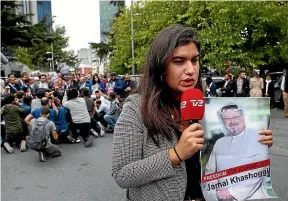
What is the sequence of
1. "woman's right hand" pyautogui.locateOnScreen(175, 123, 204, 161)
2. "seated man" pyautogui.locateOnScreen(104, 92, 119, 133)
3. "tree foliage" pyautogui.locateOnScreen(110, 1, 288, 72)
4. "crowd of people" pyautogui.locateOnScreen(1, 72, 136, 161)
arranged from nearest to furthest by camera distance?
Result: "woman's right hand" pyautogui.locateOnScreen(175, 123, 204, 161) < "crowd of people" pyautogui.locateOnScreen(1, 72, 136, 161) < "seated man" pyautogui.locateOnScreen(104, 92, 119, 133) < "tree foliage" pyautogui.locateOnScreen(110, 1, 288, 72)

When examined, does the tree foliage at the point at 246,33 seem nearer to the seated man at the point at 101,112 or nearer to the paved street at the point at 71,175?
the seated man at the point at 101,112

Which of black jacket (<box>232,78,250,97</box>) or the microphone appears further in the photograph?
black jacket (<box>232,78,250,97</box>)

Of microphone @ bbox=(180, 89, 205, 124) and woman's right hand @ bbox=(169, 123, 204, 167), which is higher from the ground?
microphone @ bbox=(180, 89, 205, 124)

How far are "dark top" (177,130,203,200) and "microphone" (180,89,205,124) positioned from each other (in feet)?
0.77

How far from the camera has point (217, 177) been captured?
4.46ft

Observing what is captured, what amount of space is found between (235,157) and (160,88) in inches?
17.0

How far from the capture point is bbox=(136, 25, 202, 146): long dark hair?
130 cm

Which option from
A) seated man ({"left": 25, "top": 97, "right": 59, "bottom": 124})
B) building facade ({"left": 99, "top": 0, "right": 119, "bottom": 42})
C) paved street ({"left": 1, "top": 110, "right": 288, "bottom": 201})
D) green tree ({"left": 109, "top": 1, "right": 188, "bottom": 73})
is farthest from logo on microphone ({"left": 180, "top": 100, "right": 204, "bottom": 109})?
building facade ({"left": 99, "top": 0, "right": 119, "bottom": 42})

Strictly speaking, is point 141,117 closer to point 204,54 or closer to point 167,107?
point 167,107

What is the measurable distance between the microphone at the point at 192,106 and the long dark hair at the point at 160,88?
4.1 inches

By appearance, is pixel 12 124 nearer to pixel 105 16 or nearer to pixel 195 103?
pixel 195 103

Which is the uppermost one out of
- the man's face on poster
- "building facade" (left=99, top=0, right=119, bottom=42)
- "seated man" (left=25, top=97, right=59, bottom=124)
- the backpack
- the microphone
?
"building facade" (left=99, top=0, right=119, bottom=42)

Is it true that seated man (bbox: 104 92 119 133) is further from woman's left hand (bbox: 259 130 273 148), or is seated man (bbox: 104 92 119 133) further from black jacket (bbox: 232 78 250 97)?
woman's left hand (bbox: 259 130 273 148)

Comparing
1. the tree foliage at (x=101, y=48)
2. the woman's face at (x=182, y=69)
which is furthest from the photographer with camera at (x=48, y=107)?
the tree foliage at (x=101, y=48)
